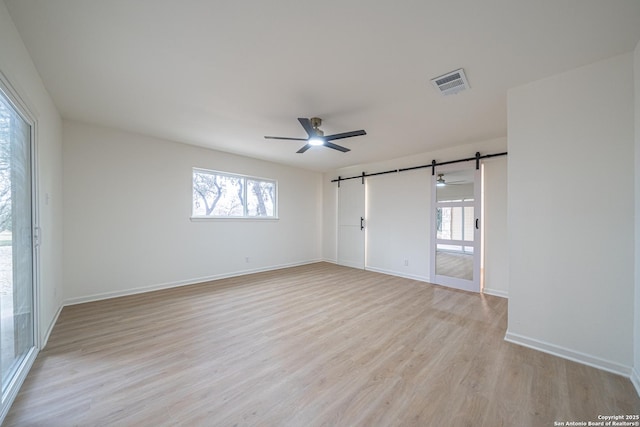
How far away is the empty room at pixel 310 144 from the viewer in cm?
162

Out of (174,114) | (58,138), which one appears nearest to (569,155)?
(174,114)

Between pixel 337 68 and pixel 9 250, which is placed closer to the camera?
pixel 9 250

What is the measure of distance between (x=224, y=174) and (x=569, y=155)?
5.18 metres

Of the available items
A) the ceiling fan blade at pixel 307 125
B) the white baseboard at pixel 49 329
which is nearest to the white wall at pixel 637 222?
the ceiling fan blade at pixel 307 125

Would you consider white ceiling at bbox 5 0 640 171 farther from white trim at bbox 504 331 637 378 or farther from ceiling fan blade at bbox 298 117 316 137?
white trim at bbox 504 331 637 378

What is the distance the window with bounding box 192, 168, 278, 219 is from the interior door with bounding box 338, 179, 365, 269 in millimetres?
1829

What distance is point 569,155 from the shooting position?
2.19 meters

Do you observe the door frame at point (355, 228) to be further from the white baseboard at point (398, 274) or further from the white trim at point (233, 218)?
the white trim at point (233, 218)

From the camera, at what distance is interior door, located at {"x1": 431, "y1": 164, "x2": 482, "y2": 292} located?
13.7 feet

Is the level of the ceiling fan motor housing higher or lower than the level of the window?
Answer: higher

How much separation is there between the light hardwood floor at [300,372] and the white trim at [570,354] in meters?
0.08

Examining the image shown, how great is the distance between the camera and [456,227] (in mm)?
4422

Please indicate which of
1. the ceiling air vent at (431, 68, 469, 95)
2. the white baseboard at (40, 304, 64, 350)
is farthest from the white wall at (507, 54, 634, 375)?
the white baseboard at (40, 304, 64, 350)

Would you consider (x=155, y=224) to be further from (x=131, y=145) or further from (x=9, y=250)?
(x=9, y=250)
